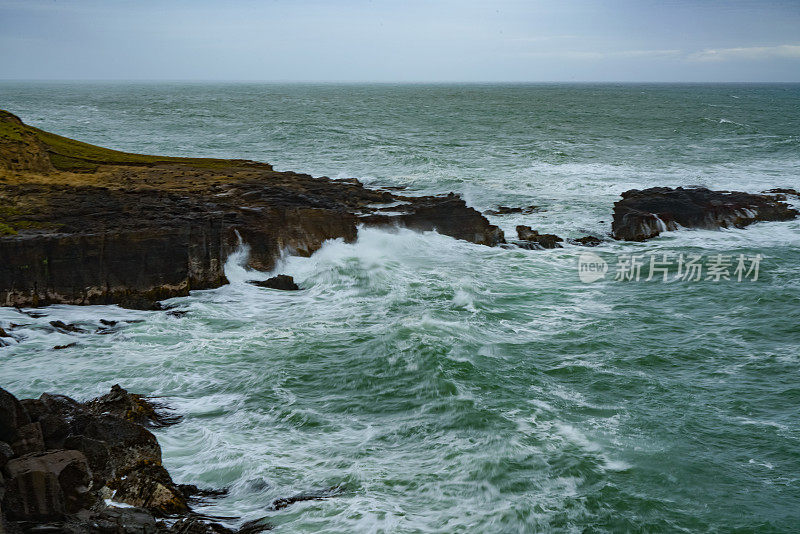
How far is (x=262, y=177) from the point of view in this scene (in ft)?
71.7

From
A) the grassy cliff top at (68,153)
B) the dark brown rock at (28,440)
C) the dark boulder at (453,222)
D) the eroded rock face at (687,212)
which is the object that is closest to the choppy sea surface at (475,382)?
the dark boulder at (453,222)

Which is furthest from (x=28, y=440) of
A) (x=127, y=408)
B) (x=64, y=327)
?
(x=64, y=327)

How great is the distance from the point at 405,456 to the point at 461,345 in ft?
Result: 13.2

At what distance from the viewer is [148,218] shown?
1591 cm

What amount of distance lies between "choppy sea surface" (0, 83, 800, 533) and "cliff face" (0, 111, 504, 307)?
1.89 feet

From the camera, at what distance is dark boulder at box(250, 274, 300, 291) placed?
645 inches

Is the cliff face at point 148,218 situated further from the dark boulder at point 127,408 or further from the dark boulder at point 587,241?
the dark boulder at point 127,408

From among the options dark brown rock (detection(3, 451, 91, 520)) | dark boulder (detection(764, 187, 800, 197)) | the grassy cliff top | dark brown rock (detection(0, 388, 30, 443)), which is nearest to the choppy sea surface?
dark brown rock (detection(3, 451, 91, 520))

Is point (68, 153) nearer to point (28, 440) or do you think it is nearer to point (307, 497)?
point (28, 440)

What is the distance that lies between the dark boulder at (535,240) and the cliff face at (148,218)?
778mm

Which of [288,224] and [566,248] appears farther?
[566,248]

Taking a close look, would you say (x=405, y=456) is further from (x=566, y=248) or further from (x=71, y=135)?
(x=71, y=135)

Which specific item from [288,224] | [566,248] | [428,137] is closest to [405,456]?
[288,224]

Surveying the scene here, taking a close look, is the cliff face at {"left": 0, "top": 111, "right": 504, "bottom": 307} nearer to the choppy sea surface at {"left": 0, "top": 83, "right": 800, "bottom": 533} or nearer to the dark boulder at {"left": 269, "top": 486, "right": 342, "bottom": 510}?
the choppy sea surface at {"left": 0, "top": 83, "right": 800, "bottom": 533}
